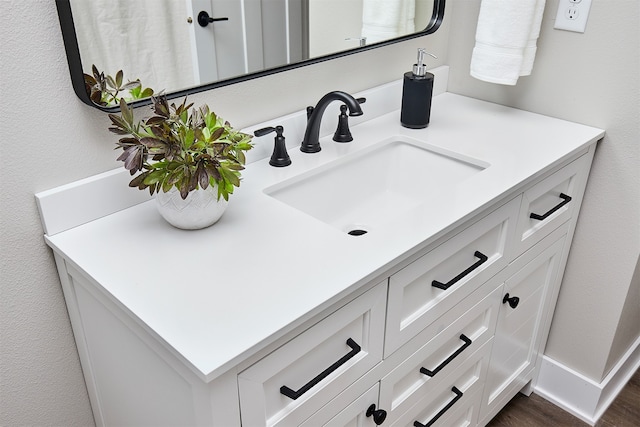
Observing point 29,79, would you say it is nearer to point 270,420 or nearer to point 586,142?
point 270,420

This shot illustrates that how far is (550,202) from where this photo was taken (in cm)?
150

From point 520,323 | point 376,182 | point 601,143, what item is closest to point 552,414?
point 520,323

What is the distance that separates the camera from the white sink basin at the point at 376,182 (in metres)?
1.35

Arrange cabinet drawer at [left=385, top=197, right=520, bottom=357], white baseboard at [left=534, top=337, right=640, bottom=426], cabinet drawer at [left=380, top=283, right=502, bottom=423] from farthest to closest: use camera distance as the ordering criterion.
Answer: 1. white baseboard at [left=534, top=337, right=640, bottom=426]
2. cabinet drawer at [left=380, top=283, right=502, bottom=423]
3. cabinet drawer at [left=385, top=197, right=520, bottom=357]

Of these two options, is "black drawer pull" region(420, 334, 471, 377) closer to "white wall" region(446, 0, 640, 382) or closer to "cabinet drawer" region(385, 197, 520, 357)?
"cabinet drawer" region(385, 197, 520, 357)

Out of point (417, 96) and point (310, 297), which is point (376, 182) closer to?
point (417, 96)

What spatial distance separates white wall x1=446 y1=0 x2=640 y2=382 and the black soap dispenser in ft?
0.97

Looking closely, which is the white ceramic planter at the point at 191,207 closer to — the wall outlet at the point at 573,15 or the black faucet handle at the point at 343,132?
the black faucet handle at the point at 343,132

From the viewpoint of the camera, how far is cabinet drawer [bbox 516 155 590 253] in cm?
139

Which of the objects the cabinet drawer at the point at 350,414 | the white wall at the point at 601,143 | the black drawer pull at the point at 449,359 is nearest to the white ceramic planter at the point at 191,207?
the cabinet drawer at the point at 350,414

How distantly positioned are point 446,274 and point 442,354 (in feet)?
0.73

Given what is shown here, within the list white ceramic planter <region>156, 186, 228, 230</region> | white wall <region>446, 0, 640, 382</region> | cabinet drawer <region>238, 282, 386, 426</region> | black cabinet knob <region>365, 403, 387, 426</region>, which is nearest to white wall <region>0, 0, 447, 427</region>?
white ceramic planter <region>156, 186, 228, 230</region>

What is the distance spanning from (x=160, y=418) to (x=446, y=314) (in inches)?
24.0

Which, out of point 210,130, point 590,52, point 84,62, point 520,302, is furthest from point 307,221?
point 590,52
